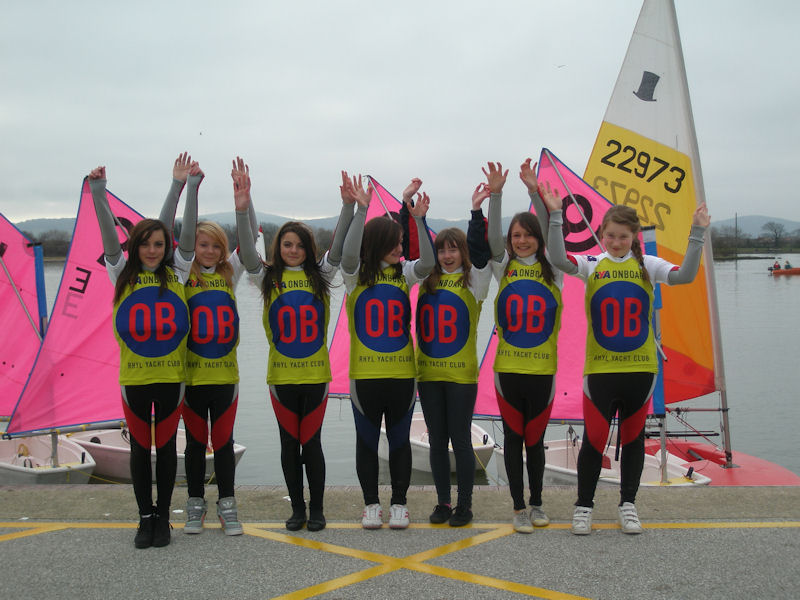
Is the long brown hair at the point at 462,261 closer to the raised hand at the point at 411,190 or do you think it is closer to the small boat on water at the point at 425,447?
the raised hand at the point at 411,190

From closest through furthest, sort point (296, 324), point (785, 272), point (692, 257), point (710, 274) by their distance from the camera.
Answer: point (692, 257) < point (296, 324) < point (710, 274) < point (785, 272)

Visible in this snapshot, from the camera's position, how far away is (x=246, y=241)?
12.6 feet

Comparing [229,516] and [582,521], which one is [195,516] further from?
[582,521]

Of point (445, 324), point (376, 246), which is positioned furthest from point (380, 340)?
point (376, 246)

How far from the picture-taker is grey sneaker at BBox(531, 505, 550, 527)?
3.91 meters

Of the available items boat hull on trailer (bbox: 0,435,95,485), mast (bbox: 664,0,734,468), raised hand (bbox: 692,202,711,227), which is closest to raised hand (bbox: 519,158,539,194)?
raised hand (bbox: 692,202,711,227)

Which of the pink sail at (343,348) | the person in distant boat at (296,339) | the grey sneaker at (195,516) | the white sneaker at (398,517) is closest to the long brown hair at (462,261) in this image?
the person in distant boat at (296,339)

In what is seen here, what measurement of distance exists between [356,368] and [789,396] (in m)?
16.2

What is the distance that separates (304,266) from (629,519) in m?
2.22

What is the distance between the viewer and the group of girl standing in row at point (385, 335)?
148 inches

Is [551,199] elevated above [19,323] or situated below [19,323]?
above

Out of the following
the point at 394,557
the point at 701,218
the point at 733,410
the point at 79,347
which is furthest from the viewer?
the point at 733,410

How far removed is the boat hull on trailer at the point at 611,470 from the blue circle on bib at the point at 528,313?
265cm

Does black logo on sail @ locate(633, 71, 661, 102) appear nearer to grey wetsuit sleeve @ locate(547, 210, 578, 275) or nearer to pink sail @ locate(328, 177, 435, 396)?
pink sail @ locate(328, 177, 435, 396)
